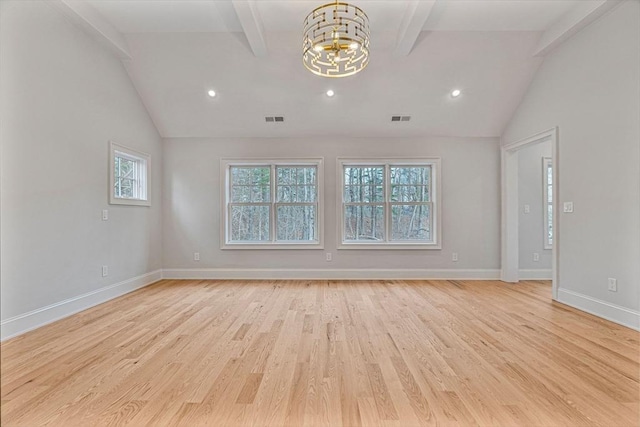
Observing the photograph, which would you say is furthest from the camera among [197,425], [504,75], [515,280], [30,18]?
[515,280]

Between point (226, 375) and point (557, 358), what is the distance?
236 centimetres

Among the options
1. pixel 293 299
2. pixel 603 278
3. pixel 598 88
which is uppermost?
pixel 598 88

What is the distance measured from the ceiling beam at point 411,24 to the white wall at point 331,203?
64.3 inches

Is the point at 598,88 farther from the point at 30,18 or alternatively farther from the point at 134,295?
the point at 134,295

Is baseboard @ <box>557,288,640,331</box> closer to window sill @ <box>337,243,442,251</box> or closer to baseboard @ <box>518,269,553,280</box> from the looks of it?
baseboard @ <box>518,269,553,280</box>

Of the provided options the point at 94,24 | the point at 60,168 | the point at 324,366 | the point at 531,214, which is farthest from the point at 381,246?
the point at 94,24

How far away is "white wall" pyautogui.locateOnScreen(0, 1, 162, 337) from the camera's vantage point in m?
2.84

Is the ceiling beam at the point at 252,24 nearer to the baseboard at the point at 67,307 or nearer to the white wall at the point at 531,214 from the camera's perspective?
the baseboard at the point at 67,307

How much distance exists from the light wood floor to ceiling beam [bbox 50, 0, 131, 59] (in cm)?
311

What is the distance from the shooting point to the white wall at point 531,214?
5.39 meters

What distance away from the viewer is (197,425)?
1.65 m

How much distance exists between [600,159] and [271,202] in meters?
4.38

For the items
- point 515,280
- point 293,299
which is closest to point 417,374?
point 293,299

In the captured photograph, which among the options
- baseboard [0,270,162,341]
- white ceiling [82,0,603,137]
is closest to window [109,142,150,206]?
white ceiling [82,0,603,137]
